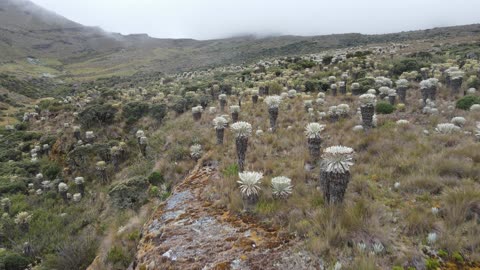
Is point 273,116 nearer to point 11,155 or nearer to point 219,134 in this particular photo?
point 219,134

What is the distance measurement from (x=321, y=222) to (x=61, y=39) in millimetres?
205194

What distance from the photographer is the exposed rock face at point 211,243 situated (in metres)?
4.52

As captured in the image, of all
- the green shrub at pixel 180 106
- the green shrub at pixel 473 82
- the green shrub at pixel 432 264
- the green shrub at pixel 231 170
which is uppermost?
the green shrub at pixel 473 82

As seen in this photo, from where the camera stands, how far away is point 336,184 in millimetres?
5316

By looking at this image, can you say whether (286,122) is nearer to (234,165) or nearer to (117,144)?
(234,165)

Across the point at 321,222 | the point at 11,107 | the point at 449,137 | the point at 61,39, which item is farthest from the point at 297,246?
the point at 61,39

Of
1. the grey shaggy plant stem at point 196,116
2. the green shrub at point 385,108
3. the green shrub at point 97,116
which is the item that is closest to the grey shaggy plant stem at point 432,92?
the green shrub at point 385,108

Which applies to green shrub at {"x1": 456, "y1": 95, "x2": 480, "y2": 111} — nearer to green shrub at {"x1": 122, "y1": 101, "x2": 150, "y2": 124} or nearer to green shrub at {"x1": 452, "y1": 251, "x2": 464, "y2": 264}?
green shrub at {"x1": 452, "y1": 251, "x2": 464, "y2": 264}

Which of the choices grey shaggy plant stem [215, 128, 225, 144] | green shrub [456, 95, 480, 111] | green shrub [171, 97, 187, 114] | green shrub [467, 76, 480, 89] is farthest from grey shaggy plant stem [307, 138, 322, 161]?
green shrub [171, 97, 187, 114]

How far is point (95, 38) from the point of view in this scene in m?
Result: 188

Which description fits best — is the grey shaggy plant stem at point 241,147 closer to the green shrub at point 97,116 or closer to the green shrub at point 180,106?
Answer: the green shrub at point 180,106

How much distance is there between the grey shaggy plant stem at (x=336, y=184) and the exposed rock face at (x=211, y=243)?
3.80ft

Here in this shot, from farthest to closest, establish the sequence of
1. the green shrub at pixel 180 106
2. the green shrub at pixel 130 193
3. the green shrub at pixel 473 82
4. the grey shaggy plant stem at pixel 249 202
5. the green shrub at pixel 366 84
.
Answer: the green shrub at pixel 180 106 → the green shrub at pixel 366 84 → the green shrub at pixel 473 82 → the green shrub at pixel 130 193 → the grey shaggy plant stem at pixel 249 202

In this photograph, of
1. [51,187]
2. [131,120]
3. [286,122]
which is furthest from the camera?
[131,120]
